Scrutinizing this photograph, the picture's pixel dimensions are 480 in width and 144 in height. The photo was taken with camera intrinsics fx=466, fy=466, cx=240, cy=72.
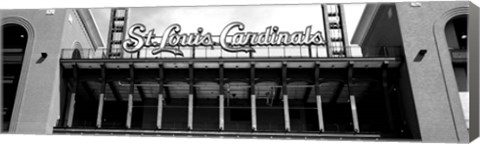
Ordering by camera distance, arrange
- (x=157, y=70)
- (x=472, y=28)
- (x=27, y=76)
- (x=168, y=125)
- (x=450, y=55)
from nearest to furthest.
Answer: (x=472, y=28), (x=450, y=55), (x=27, y=76), (x=157, y=70), (x=168, y=125)

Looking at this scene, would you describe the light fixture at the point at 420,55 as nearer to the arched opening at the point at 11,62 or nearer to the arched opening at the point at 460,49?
the arched opening at the point at 460,49

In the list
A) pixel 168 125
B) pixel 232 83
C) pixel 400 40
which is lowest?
pixel 168 125

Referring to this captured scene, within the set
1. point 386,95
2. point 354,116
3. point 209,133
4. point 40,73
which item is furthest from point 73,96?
point 386,95

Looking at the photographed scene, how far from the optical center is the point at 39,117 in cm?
3180

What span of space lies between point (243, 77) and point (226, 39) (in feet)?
10.5

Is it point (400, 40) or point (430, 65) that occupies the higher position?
point (400, 40)

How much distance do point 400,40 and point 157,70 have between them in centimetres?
1839

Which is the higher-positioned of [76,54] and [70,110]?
[76,54]

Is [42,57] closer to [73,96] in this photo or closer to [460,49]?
[73,96]

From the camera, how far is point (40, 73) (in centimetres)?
3362

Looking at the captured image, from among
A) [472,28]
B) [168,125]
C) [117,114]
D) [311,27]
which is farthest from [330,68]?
[117,114]

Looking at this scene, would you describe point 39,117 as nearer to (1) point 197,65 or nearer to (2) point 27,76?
(2) point 27,76

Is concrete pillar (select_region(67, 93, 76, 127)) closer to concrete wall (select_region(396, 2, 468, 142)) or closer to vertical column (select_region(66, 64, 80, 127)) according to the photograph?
vertical column (select_region(66, 64, 80, 127))

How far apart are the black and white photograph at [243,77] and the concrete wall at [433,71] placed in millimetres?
68
